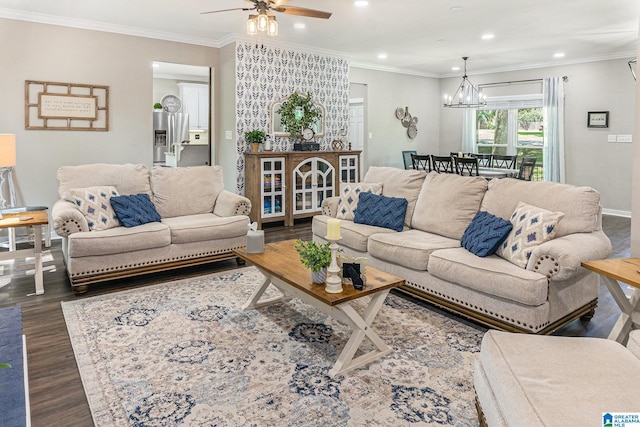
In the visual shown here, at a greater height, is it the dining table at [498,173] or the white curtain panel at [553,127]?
the white curtain panel at [553,127]

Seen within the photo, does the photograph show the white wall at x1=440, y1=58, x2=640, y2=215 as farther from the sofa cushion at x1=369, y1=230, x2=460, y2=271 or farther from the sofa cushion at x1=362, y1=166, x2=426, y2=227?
the sofa cushion at x1=369, y1=230, x2=460, y2=271

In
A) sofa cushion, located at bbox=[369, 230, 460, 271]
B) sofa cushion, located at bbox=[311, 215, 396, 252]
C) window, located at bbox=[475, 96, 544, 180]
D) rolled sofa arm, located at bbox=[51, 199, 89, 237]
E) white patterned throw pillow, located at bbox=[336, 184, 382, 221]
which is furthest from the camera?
window, located at bbox=[475, 96, 544, 180]

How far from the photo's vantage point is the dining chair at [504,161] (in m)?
7.18

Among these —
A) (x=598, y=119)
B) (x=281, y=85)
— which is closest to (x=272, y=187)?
(x=281, y=85)

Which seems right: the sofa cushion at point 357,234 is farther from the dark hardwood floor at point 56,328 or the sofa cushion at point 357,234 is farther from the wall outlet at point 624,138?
the wall outlet at point 624,138

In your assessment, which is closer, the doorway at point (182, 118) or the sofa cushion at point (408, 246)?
the sofa cushion at point (408, 246)

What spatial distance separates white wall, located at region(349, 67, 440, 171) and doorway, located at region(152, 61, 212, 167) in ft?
9.52

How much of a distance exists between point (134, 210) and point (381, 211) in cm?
230

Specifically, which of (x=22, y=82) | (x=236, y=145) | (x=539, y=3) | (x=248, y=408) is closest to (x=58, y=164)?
(x=22, y=82)

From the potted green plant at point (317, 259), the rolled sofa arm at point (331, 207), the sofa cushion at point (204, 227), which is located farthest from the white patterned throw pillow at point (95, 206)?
the potted green plant at point (317, 259)

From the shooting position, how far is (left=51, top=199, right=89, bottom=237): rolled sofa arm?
363 cm

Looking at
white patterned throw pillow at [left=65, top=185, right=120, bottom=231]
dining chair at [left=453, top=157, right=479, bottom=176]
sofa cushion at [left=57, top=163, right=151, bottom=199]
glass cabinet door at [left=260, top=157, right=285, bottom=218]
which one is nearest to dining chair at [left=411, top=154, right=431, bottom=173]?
dining chair at [left=453, top=157, right=479, bottom=176]

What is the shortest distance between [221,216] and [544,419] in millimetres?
3761

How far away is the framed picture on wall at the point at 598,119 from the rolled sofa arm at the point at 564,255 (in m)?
5.64
